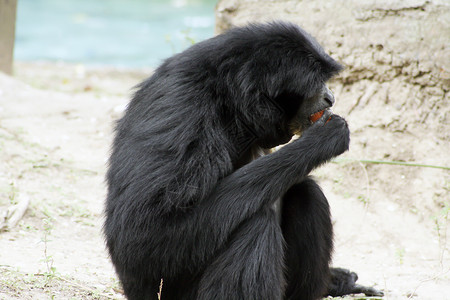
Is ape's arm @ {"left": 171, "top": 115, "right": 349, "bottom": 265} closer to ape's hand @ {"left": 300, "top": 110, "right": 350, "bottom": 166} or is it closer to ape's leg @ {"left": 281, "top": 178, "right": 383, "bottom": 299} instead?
ape's hand @ {"left": 300, "top": 110, "right": 350, "bottom": 166}

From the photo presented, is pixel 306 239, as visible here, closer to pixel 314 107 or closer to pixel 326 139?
pixel 326 139

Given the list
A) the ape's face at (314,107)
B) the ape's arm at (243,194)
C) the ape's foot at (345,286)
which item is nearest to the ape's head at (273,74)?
the ape's face at (314,107)

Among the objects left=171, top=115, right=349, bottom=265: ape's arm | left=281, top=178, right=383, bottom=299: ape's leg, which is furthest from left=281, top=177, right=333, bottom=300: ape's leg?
left=171, top=115, right=349, bottom=265: ape's arm

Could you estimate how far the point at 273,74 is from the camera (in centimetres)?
396

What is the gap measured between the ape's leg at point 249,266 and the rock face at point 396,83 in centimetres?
294

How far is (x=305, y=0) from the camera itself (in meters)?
7.01

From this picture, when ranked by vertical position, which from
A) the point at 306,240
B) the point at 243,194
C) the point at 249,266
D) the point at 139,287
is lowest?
the point at 139,287

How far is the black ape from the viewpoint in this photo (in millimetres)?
3604

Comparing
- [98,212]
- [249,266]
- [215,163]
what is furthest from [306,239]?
[98,212]

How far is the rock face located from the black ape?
2.46m

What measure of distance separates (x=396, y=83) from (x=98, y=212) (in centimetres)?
335

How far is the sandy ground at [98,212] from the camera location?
475cm

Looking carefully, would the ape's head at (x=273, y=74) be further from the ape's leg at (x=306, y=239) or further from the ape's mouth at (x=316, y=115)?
the ape's leg at (x=306, y=239)

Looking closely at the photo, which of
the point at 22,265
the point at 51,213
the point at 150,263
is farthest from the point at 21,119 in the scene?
the point at 150,263
